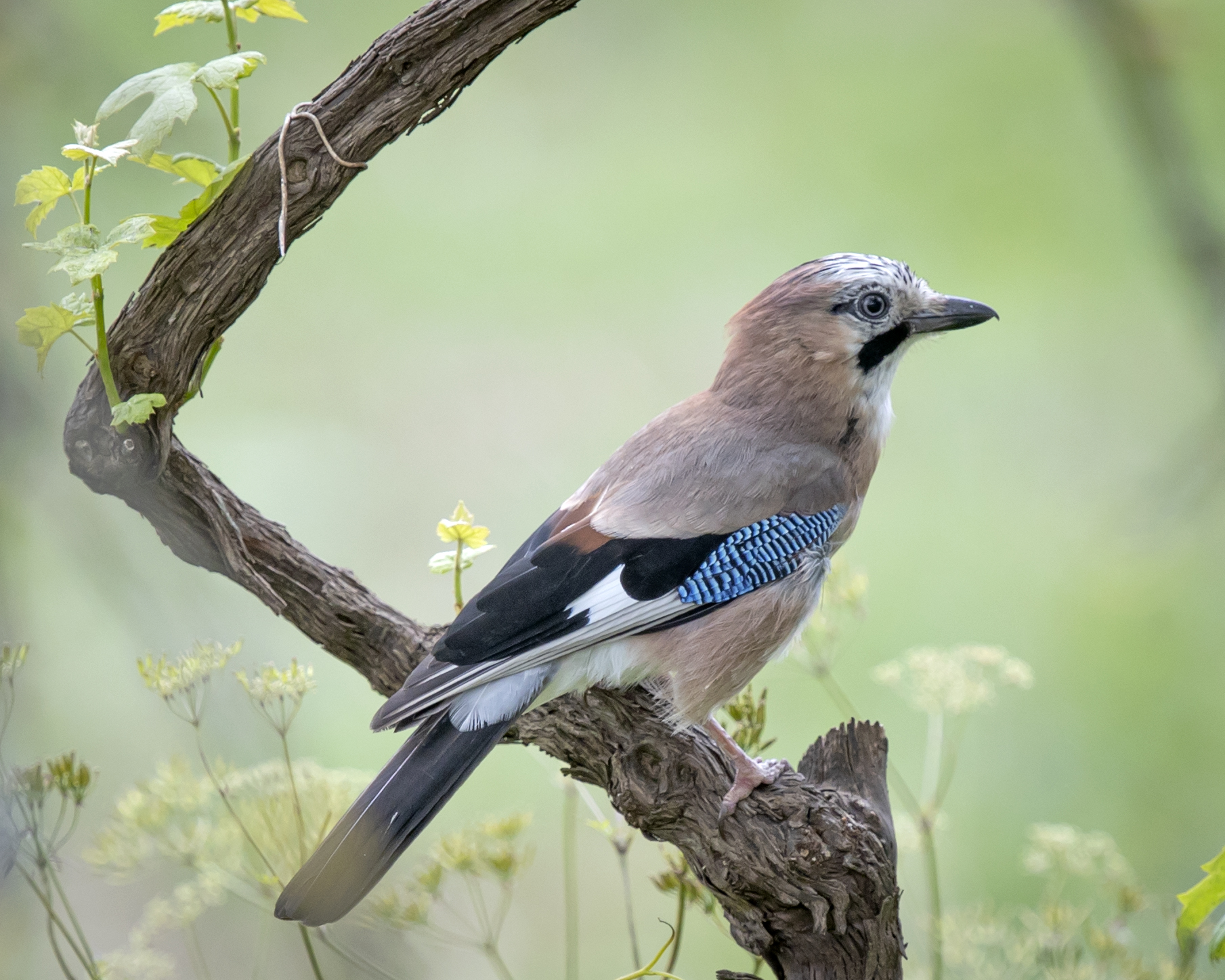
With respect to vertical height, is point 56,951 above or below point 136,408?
below

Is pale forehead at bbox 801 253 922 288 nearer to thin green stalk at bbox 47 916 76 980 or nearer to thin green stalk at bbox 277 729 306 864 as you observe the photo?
thin green stalk at bbox 277 729 306 864

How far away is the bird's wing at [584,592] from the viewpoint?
6.29ft

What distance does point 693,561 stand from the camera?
214 cm

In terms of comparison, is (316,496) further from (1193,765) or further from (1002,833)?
(1193,765)

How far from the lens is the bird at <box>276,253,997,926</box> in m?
1.88

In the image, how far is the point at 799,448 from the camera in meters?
2.32

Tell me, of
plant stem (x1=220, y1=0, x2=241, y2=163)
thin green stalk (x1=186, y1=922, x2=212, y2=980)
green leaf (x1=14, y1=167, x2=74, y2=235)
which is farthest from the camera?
thin green stalk (x1=186, y1=922, x2=212, y2=980)

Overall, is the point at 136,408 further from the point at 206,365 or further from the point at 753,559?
the point at 753,559

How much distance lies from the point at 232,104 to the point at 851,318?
3.90ft

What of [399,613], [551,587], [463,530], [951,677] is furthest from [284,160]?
[951,677]

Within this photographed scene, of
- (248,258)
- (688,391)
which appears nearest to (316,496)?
(688,391)

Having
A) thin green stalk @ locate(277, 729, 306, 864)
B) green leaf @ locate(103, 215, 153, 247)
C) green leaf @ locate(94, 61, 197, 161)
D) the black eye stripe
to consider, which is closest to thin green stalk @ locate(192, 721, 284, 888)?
thin green stalk @ locate(277, 729, 306, 864)

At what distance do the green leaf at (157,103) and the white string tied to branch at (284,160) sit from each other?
123 millimetres

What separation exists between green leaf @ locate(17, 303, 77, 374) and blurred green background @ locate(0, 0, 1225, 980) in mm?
1384
